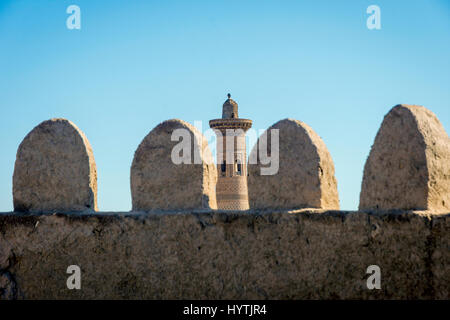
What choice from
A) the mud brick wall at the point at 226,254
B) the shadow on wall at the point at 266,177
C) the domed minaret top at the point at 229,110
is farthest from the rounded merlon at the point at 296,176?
the domed minaret top at the point at 229,110

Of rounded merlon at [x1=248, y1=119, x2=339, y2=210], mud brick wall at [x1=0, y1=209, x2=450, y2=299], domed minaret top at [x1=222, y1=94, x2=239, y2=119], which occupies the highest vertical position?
domed minaret top at [x1=222, y1=94, x2=239, y2=119]

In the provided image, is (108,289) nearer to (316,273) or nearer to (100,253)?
(100,253)

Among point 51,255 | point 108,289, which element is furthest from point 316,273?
point 51,255

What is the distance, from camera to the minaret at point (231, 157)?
1189 inches

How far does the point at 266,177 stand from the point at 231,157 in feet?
84.6

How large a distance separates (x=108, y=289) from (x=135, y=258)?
1.15ft

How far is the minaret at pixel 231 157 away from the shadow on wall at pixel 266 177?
79.5 feet

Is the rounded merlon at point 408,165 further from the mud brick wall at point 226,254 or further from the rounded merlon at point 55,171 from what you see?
the rounded merlon at point 55,171

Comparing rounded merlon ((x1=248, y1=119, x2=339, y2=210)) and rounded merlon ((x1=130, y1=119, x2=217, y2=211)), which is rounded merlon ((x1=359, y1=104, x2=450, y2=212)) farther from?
rounded merlon ((x1=130, y1=119, x2=217, y2=211))

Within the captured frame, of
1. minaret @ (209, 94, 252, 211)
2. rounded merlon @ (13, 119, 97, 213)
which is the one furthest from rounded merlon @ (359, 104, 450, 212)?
minaret @ (209, 94, 252, 211)

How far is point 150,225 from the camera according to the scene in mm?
5113

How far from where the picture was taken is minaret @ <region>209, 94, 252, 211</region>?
99.1 feet

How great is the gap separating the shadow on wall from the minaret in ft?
79.5

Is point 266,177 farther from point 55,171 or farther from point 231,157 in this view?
point 231,157
